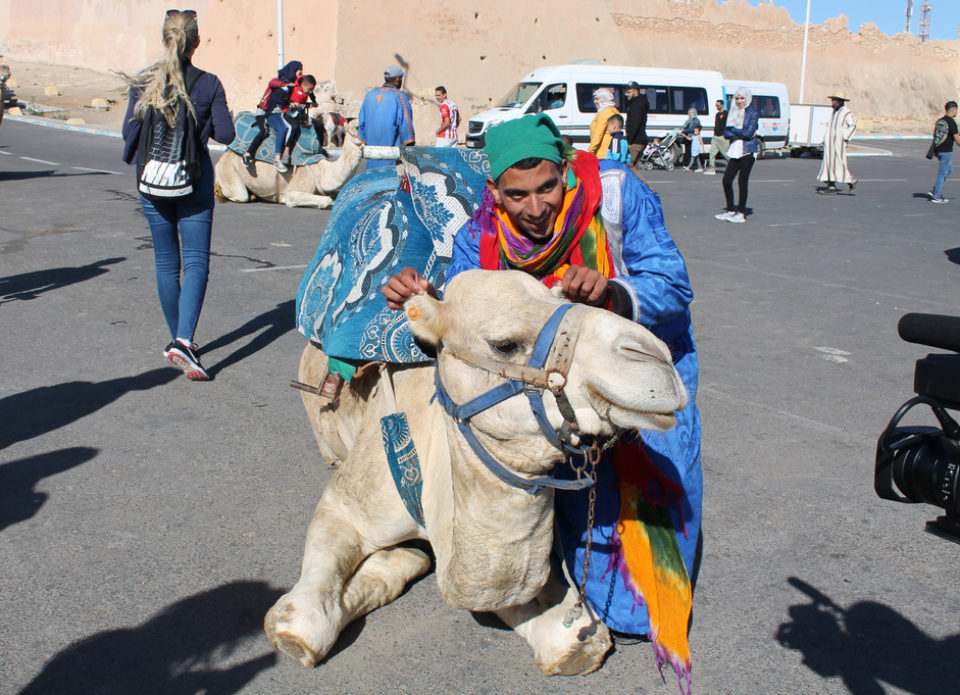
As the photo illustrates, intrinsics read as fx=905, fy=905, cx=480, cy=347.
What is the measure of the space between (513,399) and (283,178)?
12.0 metres

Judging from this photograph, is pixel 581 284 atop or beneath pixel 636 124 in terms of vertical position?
beneath

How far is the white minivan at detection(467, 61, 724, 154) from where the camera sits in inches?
952

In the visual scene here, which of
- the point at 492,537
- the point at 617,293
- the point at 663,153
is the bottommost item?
the point at 492,537

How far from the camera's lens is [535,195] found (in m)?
2.62

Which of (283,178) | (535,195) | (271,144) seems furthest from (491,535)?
(271,144)

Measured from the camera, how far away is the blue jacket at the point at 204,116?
5.23m

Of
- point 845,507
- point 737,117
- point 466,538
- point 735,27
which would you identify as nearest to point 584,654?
point 466,538

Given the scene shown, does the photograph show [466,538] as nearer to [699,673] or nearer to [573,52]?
[699,673]

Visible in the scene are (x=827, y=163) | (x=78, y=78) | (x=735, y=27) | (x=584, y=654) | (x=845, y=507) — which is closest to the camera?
(x=584, y=654)

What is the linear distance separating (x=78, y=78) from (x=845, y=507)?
166 ft

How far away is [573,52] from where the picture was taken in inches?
1583

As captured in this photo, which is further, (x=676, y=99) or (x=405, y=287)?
(x=676, y=99)

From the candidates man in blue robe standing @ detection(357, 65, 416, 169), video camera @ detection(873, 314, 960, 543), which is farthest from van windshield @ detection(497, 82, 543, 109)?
video camera @ detection(873, 314, 960, 543)

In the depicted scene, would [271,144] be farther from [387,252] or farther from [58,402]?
[387,252]
